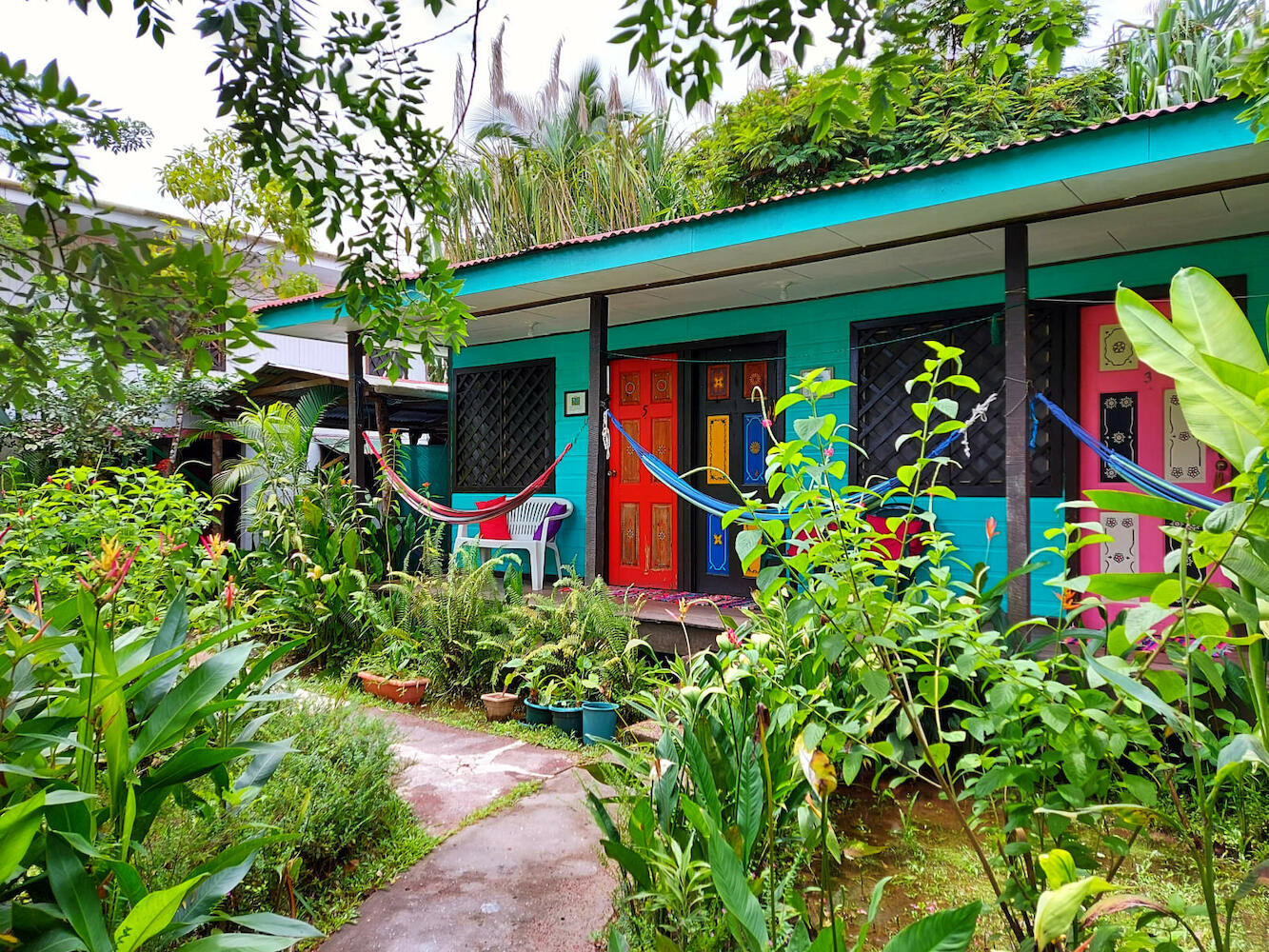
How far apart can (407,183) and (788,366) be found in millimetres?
3528

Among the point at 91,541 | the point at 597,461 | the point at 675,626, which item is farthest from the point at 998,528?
the point at 91,541

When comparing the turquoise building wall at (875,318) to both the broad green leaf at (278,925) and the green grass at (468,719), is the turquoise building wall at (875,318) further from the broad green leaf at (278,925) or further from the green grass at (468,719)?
the broad green leaf at (278,925)

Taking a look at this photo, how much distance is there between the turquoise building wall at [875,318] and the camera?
3.69m

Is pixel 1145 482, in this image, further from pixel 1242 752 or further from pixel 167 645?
pixel 167 645

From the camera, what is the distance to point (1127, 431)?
3.87m

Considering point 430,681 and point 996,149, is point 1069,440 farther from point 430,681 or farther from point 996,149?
point 430,681

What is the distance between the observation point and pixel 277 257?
21.1 feet

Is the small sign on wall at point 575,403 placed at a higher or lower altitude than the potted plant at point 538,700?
higher

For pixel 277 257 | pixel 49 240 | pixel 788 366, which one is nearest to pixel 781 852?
pixel 49 240

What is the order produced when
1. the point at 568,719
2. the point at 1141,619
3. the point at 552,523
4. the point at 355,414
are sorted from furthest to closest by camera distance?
the point at 355,414
the point at 552,523
the point at 568,719
the point at 1141,619

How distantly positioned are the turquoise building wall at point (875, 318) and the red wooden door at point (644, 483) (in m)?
0.24

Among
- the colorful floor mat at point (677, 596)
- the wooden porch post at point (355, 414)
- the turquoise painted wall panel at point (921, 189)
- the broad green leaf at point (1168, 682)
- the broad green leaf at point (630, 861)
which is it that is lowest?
the broad green leaf at point (630, 861)

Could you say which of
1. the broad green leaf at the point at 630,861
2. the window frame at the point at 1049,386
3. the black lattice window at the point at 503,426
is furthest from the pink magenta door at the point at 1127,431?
the black lattice window at the point at 503,426

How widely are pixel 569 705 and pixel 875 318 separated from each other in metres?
2.80
